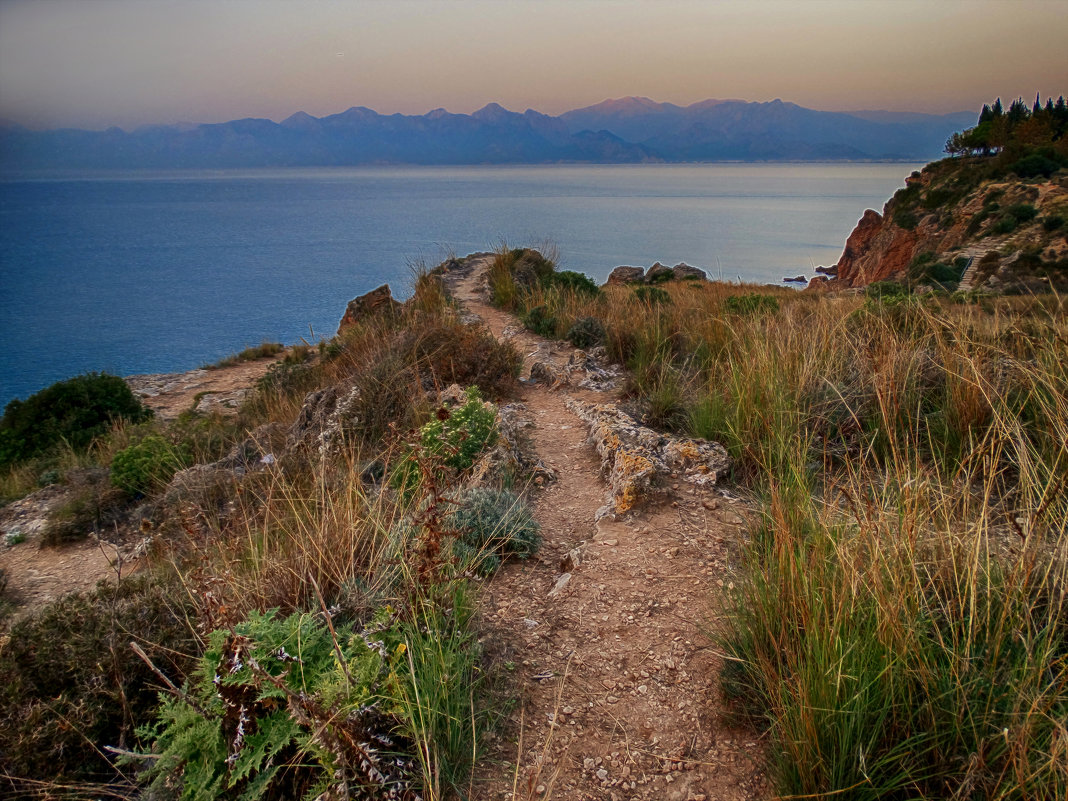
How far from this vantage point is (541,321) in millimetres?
10133

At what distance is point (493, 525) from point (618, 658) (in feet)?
3.77

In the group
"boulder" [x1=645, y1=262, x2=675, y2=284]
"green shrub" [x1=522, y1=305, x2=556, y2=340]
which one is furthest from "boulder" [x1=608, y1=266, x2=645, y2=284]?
"green shrub" [x1=522, y1=305, x2=556, y2=340]

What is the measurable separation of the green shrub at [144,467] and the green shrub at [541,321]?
5539mm

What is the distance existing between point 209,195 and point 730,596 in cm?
18283

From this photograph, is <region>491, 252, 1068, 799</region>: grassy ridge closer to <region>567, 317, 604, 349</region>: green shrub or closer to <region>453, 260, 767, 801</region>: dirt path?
<region>453, 260, 767, 801</region>: dirt path

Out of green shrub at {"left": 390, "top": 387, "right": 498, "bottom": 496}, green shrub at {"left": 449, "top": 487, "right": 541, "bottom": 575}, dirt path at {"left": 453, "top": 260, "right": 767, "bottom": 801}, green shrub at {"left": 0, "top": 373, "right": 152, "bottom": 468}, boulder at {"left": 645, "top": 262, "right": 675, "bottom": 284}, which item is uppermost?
boulder at {"left": 645, "top": 262, "right": 675, "bottom": 284}

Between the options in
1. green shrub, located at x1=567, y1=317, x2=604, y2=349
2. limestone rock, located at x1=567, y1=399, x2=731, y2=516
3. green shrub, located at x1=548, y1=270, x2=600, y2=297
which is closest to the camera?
limestone rock, located at x1=567, y1=399, x2=731, y2=516

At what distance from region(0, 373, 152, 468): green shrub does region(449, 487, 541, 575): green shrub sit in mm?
9582

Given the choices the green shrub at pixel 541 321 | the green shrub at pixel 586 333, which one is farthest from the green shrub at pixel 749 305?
the green shrub at pixel 541 321

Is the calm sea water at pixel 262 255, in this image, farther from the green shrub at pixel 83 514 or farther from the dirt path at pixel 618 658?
the dirt path at pixel 618 658

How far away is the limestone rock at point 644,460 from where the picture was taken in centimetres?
398

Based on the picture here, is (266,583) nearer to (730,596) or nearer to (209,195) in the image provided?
(730,596)

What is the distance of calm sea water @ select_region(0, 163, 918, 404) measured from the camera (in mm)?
30391

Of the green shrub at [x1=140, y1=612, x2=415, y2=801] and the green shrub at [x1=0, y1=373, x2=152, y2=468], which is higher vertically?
the green shrub at [x1=140, y1=612, x2=415, y2=801]
